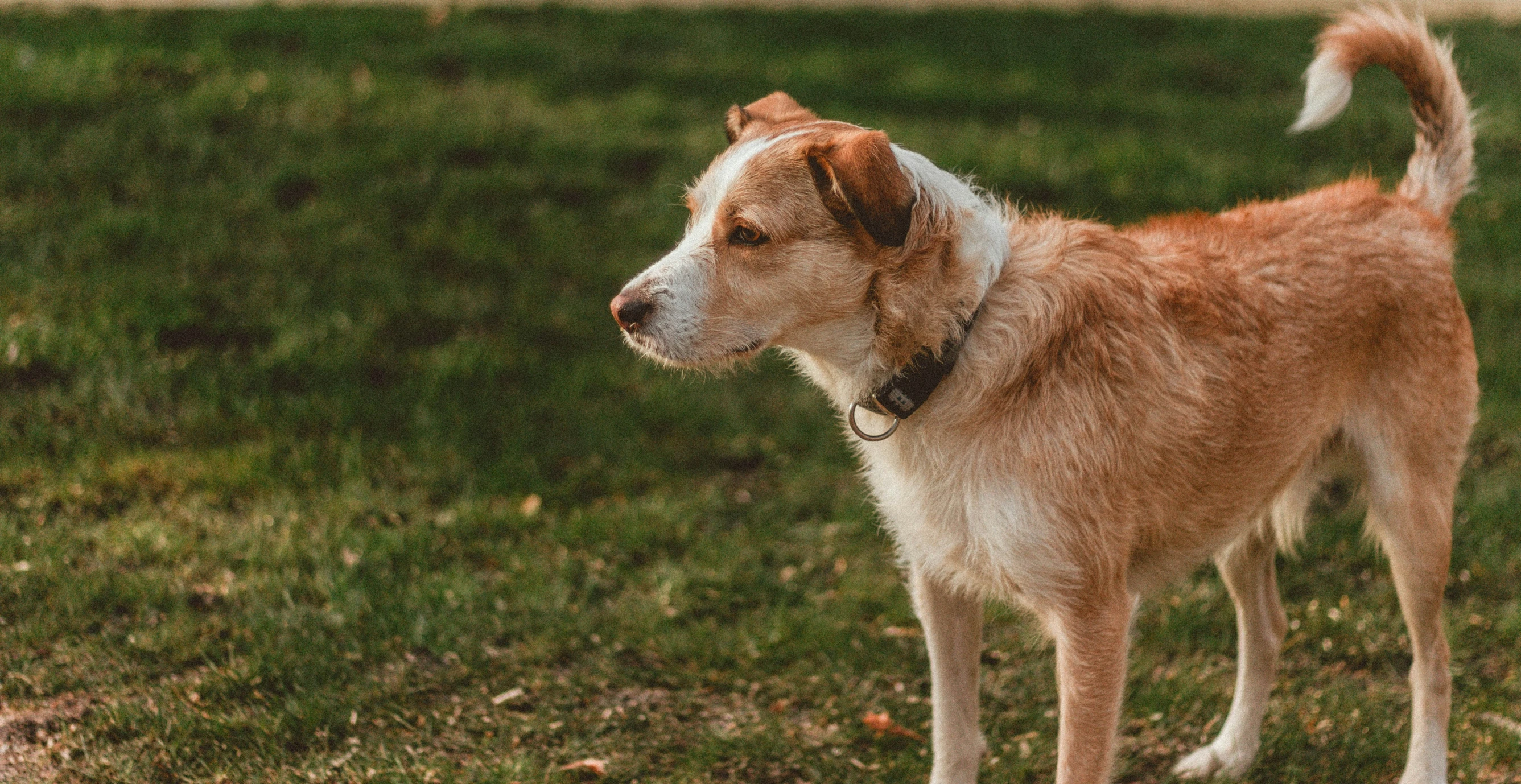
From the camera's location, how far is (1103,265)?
349 cm

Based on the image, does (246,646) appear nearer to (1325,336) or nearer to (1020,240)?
(1020,240)

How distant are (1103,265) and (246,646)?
3.19 meters

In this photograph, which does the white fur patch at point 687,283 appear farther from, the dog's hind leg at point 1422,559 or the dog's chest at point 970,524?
the dog's hind leg at point 1422,559

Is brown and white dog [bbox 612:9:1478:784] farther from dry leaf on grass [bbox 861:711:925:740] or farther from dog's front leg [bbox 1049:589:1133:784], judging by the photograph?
dry leaf on grass [bbox 861:711:925:740]

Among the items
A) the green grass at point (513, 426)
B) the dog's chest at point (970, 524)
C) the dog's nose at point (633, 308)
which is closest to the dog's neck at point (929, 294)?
the dog's chest at point (970, 524)

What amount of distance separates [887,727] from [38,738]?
8.90 feet

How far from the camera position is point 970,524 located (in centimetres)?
336

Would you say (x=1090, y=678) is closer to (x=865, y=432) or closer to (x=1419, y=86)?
(x=865, y=432)

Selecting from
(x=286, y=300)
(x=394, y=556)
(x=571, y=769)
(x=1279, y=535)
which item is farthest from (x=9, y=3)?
(x=1279, y=535)

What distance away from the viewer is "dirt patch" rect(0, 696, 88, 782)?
375cm

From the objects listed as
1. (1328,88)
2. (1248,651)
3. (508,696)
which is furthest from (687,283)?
(1248,651)

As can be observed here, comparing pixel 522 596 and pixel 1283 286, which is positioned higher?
pixel 1283 286

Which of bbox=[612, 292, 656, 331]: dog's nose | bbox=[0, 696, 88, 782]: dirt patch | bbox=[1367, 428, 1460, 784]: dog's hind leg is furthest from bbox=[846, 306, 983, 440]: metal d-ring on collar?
bbox=[0, 696, 88, 782]: dirt patch

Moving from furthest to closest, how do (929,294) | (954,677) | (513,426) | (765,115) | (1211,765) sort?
(513,426)
(1211,765)
(954,677)
(765,115)
(929,294)
